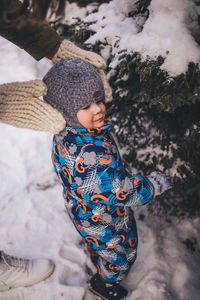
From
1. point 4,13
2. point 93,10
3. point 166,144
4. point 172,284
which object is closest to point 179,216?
point 172,284

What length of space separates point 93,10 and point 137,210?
2700 millimetres

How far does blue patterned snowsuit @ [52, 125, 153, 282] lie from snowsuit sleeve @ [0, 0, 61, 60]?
64 cm

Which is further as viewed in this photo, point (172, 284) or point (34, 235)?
point (34, 235)

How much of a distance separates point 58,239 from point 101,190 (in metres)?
1.58

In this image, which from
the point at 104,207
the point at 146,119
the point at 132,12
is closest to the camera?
the point at 104,207

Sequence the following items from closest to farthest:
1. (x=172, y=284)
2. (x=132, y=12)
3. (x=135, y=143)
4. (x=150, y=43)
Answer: (x=150, y=43), (x=172, y=284), (x=132, y=12), (x=135, y=143)

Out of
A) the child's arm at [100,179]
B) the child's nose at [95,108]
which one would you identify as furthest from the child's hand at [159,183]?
the child's nose at [95,108]

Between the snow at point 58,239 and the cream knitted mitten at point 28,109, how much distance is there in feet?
4.70

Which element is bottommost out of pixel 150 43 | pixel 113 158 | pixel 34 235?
pixel 34 235

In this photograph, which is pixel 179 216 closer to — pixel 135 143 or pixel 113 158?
pixel 135 143

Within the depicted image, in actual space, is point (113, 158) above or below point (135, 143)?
above

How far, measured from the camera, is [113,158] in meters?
1.27

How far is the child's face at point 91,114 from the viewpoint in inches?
49.4

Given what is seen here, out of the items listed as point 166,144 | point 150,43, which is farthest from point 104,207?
point 150,43
